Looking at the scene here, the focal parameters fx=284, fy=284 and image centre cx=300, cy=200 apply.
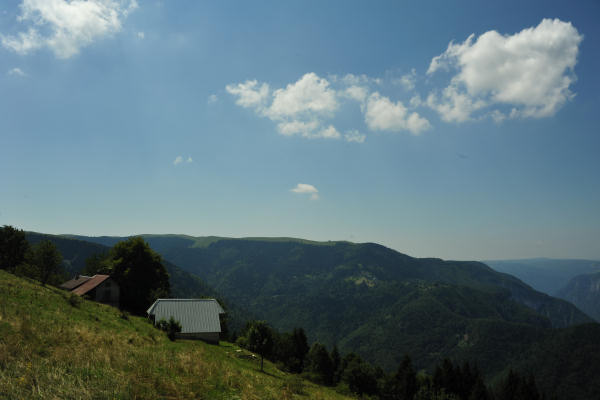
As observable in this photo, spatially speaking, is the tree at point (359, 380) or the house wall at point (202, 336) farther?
the tree at point (359, 380)

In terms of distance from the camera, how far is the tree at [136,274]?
162 feet

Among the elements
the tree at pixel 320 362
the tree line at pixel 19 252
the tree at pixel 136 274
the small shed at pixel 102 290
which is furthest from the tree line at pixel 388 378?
the tree line at pixel 19 252

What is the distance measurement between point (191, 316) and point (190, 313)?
52cm

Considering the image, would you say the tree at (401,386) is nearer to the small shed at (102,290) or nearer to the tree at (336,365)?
the tree at (336,365)

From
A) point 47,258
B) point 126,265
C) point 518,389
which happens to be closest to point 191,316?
point 126,265

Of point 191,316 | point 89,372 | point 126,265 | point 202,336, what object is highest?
point 89,372

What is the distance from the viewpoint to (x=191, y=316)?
36.4 m

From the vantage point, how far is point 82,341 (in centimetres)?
1137

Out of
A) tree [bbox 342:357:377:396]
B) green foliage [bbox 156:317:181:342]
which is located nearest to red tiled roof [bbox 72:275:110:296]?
green foliage [bbox 156:317:181:342]

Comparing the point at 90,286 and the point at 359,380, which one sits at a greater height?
the point at 90,286

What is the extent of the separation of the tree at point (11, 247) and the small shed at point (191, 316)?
3816cm

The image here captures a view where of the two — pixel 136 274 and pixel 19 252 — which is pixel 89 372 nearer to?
pixel 136 274

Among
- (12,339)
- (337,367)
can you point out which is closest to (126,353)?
(12,339)

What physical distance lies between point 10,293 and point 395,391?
326 ft
